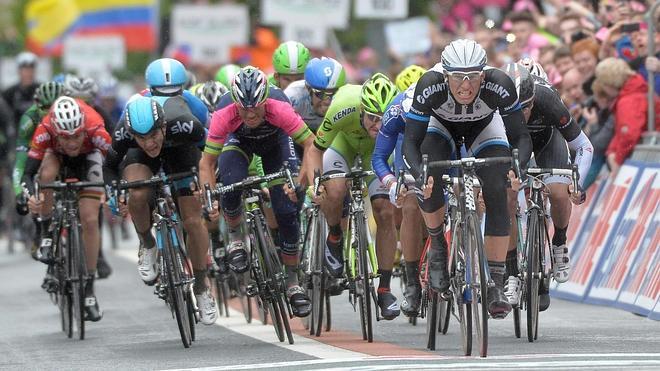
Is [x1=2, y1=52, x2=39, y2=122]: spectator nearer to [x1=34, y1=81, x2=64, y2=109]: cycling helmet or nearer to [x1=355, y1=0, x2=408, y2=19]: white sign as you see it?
[x1=355, y1=0, x2=408, y2=19]: white sign

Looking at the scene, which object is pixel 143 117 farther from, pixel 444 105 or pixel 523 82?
pixel 523 82

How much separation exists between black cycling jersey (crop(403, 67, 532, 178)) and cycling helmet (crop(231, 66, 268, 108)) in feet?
5.59

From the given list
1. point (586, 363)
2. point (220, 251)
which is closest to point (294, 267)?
point (220, 251)

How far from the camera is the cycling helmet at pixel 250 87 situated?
1281cm

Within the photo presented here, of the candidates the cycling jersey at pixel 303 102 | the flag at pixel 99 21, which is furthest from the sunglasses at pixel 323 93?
the flag at pixel 99 21

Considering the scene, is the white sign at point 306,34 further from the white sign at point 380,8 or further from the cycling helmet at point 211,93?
the cycling helmet at point 211,93

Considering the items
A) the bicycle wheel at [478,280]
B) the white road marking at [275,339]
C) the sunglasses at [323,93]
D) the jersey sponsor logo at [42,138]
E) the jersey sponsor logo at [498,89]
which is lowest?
the white road marking at [275,339]

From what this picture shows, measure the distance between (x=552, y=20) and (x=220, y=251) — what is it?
7218mm

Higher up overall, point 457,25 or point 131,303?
point 457,25

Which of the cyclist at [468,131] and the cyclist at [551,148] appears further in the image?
the cyclist at [551,148]

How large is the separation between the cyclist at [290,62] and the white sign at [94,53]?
897 inches

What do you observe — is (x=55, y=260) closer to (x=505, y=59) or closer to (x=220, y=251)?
(x=220, y=251)

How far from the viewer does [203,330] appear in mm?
14281

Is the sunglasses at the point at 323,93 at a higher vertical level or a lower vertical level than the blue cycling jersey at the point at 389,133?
higher
